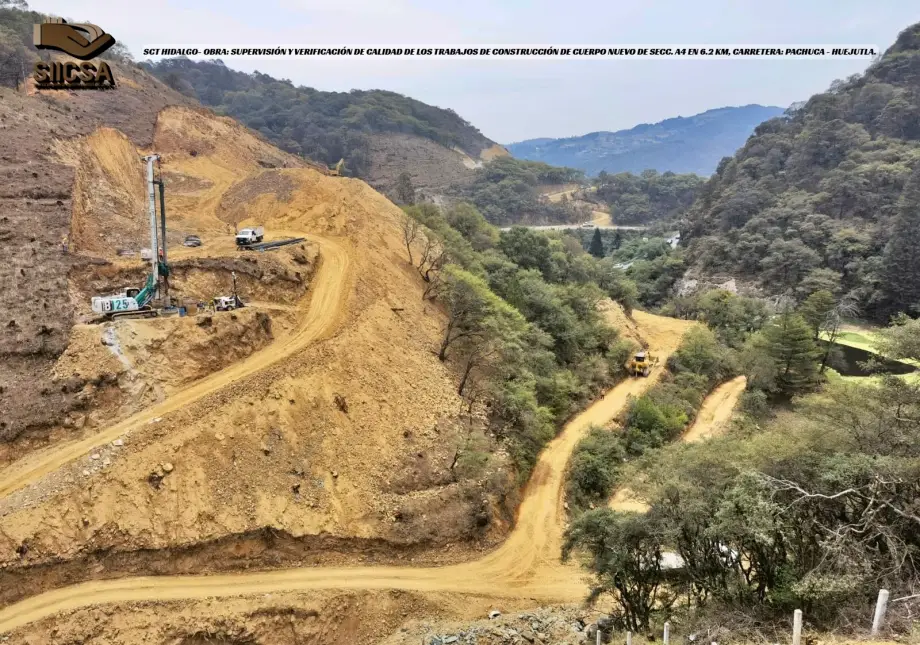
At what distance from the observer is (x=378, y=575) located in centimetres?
1823

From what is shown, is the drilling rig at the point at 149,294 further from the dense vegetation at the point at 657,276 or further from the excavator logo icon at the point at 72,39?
the dense vegetation at the point at 657,276

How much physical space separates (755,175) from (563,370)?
201 feet

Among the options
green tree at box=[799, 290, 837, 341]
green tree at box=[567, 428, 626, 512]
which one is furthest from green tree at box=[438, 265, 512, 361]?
green tree at box=[799, 290, 837, 341]

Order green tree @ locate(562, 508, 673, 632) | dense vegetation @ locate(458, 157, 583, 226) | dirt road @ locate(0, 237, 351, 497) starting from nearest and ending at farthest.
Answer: green tree @ locate(562, 508, 673, 632) → dirt road @ locate(0, 237, 351, 497) → dense vegetation @ locate(458, 157, 583, 226)

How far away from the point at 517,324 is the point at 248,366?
1541cm

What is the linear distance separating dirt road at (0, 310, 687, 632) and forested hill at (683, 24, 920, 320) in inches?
1757

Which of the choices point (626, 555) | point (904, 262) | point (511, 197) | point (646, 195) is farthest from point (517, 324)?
point (646, 195)

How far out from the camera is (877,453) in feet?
39.9

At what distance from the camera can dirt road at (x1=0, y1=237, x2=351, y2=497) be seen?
54.9 feet

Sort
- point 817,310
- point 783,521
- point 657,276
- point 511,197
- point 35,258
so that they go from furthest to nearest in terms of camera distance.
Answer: point 511,197, point 657,276, point 817,310, point 35,258, point 783,521

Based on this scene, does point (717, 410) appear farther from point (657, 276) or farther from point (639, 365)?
point (657, 276)

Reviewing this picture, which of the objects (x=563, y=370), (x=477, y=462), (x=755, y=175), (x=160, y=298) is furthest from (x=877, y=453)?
(x=755, y=175)

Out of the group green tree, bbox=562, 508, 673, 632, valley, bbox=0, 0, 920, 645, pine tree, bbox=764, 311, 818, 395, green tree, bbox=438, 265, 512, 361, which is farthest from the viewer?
pine tree, bbox=764, 311, 818, 395

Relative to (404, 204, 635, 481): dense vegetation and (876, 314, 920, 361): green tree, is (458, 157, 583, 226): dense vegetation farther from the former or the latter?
(876, 314, 920, 361): green tree
